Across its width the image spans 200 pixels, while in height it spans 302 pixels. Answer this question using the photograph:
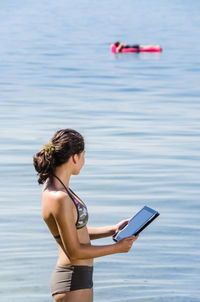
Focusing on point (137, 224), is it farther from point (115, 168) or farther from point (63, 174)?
point (115, 168)

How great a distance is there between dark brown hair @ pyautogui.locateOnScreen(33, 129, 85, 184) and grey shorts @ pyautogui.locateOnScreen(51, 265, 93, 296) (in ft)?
2.16

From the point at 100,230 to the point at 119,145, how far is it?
11.2m

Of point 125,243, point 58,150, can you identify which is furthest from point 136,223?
point 58,150

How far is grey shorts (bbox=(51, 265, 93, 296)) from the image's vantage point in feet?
18.7

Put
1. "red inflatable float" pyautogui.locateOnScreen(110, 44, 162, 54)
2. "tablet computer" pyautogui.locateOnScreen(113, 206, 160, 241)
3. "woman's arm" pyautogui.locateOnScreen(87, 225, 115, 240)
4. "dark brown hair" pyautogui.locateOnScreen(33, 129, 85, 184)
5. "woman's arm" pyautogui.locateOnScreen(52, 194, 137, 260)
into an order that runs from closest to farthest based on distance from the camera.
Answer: "woman's arm" pyautogui.locateOnScreen(52, 194, 137, 260) < "dark brown hair" pyautogui.locateOnScreen(33, 129, 85, 184) < "tablet computer" pyautogui.locateOnScreen(113, 206, 160, 241) < "woman's arm" pyautogui.locateOnScreen(87, 225, 115, 240) < "red inflatable float" pyautogui.locateOnScreen(110, 44, 162, 54)

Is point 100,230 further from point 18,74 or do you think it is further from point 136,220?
point 18,74

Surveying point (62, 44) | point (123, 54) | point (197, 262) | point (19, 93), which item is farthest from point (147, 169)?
point (62, 44)

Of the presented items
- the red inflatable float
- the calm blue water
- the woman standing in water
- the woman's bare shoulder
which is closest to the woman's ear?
the woman standing in water

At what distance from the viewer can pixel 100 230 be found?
6051 mm

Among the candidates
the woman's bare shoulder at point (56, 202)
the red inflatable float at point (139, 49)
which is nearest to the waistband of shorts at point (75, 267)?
the woman's bare shoulder at point (56, 202)

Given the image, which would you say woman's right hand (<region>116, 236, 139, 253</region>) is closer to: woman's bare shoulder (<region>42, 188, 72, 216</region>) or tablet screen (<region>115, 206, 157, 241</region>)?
tablet screen (<region>115, 206, 157, 241</region>)

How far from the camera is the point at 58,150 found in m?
5.62

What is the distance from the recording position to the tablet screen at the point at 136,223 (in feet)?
18.8

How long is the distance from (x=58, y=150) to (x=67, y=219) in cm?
47
